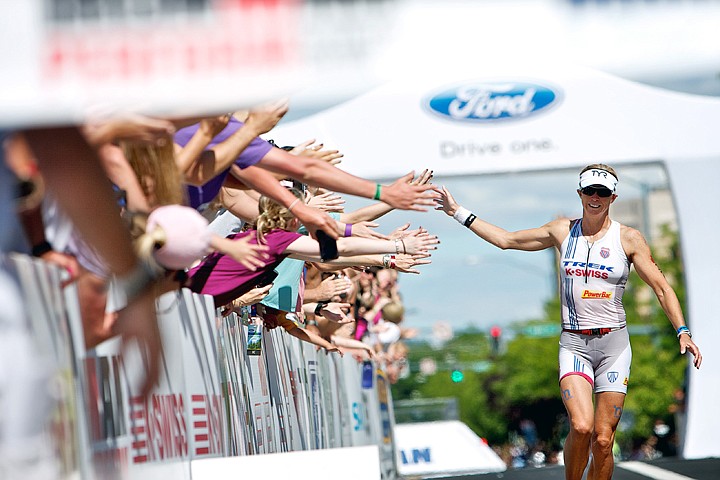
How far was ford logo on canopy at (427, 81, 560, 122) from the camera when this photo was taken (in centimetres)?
1119

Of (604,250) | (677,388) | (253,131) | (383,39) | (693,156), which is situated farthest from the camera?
(677,388)

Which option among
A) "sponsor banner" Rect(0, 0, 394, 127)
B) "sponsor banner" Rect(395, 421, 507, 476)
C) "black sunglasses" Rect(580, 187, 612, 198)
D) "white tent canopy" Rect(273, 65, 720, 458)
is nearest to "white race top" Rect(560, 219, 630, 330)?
"black sunglasses" Rect(580, 187, 612, 198)

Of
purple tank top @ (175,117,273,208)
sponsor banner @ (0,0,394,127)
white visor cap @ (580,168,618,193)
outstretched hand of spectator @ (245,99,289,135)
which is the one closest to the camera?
sponsor banner @ (0,0,394,127)

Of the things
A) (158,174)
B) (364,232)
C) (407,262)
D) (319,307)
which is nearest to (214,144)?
(158,174)

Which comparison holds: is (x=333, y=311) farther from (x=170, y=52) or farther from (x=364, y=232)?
(x=170, y=52)

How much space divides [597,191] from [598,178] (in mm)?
85

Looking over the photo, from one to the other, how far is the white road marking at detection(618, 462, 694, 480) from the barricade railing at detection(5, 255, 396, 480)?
2622mm

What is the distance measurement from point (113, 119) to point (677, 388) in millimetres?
59209

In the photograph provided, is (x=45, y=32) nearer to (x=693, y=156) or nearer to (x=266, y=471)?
(x=266, y=471)

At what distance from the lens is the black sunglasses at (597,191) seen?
7.87 metres

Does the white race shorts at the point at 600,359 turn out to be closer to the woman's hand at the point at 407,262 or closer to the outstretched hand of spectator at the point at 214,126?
the woman's hand at the point at 407,262

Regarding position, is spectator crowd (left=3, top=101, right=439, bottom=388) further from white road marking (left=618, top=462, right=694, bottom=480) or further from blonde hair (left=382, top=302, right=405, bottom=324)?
blonde hair (left=382, top=302, right=405, bottom=324)

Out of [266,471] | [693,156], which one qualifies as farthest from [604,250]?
[693,156]

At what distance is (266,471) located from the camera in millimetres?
5945
